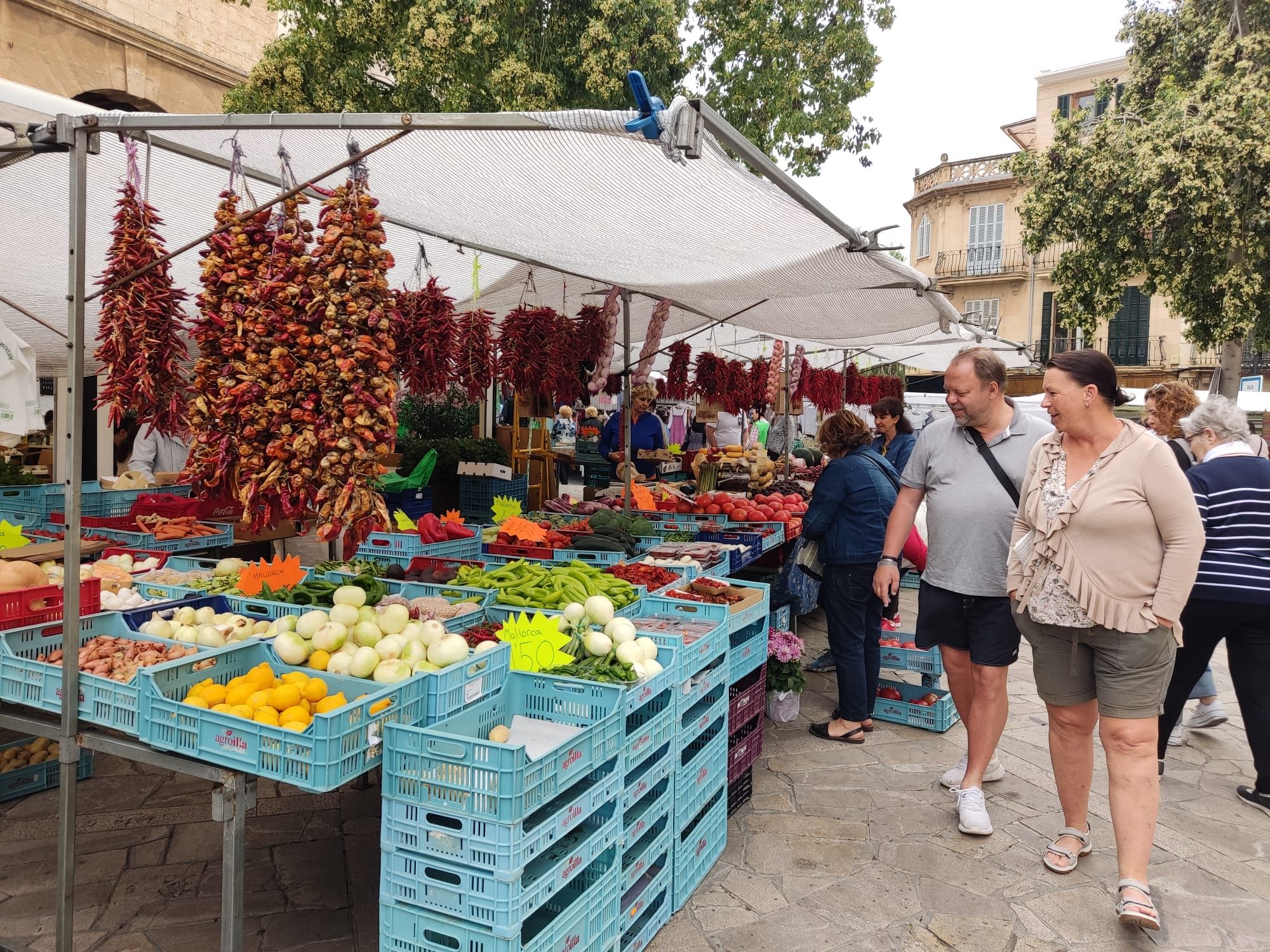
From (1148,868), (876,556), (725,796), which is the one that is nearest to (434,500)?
(876,556)

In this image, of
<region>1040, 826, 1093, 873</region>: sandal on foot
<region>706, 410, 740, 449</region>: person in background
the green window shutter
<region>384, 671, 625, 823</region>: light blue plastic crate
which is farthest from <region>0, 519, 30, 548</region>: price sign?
the green window shutter

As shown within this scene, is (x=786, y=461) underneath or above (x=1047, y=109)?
underneath

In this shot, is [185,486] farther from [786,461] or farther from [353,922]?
[786,461]

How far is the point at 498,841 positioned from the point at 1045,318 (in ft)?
112

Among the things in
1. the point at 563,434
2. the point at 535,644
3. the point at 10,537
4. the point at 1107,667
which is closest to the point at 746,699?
the point at 535,644

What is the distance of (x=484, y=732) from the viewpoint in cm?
288

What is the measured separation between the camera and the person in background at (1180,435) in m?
5.38

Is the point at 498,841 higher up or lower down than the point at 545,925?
higher up

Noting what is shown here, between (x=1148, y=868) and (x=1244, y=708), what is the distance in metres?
1.24

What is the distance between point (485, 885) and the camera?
2.22m

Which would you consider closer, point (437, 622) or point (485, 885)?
point (485, 885)

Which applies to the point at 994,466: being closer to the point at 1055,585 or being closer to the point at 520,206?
the point at 1055,585

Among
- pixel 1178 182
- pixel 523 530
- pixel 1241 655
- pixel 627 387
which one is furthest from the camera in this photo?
pixel 1178 182

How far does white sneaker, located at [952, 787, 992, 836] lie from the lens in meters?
3.99
